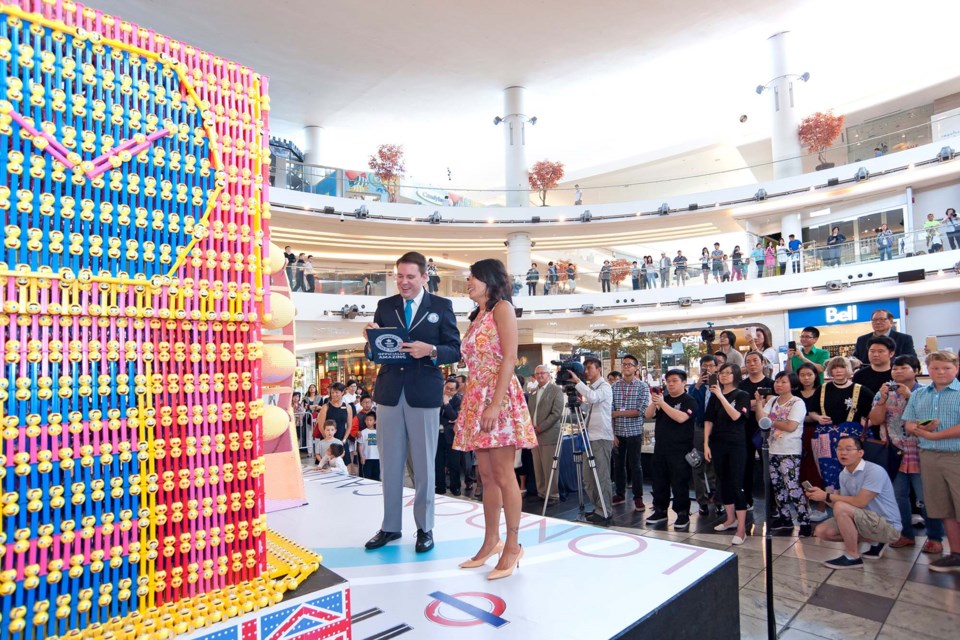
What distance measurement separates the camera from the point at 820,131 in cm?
1716

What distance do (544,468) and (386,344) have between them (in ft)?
12.7

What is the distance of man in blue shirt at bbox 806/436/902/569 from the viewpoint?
12.7 feet

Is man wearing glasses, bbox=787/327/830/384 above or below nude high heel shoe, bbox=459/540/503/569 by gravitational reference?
above

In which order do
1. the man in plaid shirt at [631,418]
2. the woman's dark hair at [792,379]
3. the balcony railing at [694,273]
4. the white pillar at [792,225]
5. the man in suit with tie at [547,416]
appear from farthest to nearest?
the white pillar at [792,225] → the balcony railing at [694,273] → the man in suit with tie at [547,416] → the man in plaid shirt at [631,418] → the woman's dark hair at [792,379]

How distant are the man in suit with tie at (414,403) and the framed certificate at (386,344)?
0.31ft

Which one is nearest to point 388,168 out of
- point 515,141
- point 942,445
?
point 515,141

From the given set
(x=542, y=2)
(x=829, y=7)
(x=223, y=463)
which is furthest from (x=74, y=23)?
(x=829, y=7)

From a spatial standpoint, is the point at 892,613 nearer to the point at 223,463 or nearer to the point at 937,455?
the point at 937,455

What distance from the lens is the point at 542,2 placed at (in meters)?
15.8

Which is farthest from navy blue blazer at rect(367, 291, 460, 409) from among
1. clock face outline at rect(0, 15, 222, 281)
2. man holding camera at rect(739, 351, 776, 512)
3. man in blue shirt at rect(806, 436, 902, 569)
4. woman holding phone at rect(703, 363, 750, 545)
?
man holding camera at rect(739, 351, 776, 512)

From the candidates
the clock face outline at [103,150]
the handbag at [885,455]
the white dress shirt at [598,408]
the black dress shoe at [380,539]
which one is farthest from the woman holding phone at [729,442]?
the clock face outline at [103,150]

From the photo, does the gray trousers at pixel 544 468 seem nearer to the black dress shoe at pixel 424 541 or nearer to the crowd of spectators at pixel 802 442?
the crowd of spectators at pixel 802 442

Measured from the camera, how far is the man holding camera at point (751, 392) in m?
4.90

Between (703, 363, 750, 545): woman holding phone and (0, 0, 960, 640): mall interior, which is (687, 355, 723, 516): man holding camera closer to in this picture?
(0, 0, 960, 640): mall interior
